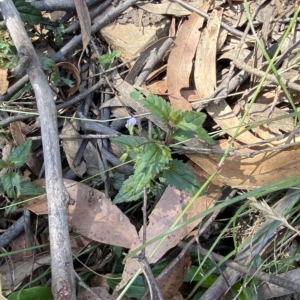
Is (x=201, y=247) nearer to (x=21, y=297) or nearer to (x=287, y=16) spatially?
(x=21, y=297)

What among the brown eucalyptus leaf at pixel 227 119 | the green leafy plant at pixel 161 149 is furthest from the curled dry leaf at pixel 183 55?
the green leafy plant at pixel 161 149

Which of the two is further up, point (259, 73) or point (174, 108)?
point (259, 73)

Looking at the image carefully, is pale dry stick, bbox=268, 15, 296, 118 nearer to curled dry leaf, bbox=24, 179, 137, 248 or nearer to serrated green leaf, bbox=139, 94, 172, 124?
serrated green leaf, bbox=139, 94, 172, 124

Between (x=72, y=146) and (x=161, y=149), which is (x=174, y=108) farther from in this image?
(x=72, y=146)

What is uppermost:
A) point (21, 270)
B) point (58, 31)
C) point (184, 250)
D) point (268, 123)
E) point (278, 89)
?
point (58, 31)

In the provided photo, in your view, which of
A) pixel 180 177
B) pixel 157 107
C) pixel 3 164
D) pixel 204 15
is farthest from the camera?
pixel 204 15

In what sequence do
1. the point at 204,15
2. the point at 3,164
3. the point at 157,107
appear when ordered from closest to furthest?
the point at 157,107 < the point at 3,164 < the point at 204,15

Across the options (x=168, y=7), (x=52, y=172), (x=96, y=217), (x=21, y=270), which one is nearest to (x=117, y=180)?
(x=96, y=217)
